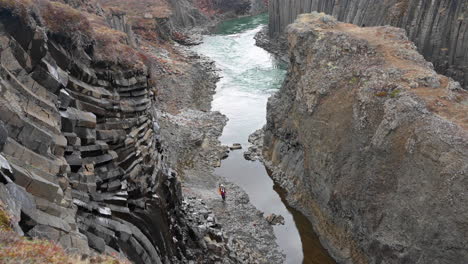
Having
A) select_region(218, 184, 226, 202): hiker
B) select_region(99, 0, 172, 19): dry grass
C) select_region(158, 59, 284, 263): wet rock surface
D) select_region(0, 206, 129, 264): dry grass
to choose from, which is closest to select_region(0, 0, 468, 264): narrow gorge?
select_region(0, 206, 129, 264): dry grass

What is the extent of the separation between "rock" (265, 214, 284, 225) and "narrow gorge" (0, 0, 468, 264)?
0.55 ft

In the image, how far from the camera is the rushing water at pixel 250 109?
98.9ft

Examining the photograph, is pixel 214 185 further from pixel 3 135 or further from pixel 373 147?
pixel 3 135

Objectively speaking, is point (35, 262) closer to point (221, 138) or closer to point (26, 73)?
point (26, 73)

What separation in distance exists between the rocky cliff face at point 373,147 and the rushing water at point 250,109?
1247mm

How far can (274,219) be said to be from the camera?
31.9 metres

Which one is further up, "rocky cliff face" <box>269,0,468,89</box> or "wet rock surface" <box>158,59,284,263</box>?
"rocky cliff face" <box>269,0,468,89</box>

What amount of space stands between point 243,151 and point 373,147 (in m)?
18.7

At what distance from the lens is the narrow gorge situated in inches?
508

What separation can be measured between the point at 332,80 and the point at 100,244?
25914 millimetres

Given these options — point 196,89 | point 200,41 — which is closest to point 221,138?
point 196,89

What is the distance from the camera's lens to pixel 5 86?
41.4 feet

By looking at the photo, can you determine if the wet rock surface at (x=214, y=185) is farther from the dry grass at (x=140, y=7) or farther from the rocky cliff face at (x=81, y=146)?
the dry grass at (x=140, y=7)

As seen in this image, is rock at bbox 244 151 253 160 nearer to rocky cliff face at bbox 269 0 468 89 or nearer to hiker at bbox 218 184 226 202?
hiker at bbox 218 184 226 202
